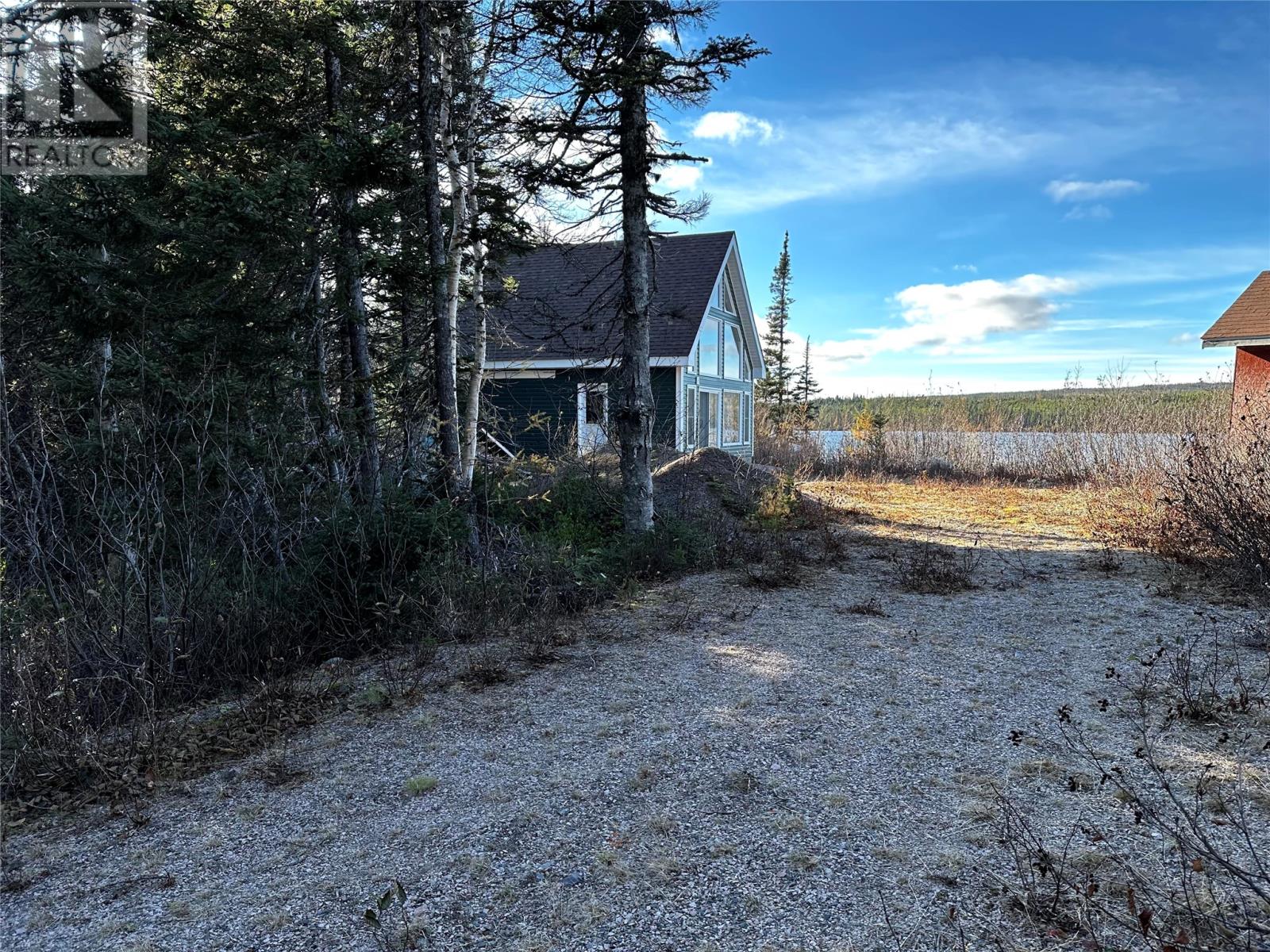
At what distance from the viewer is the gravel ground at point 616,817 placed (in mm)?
2658

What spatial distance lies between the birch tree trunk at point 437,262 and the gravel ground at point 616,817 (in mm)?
2634

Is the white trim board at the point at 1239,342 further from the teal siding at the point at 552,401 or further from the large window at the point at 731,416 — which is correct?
the teal siding at the point at 552,401

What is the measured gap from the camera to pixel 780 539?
31.0 ft

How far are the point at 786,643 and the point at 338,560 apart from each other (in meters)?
3.77

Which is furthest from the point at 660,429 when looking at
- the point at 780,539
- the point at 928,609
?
the point at 928,609

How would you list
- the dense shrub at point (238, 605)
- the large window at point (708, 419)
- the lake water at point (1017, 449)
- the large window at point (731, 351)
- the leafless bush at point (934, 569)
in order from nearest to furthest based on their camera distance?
the dense shrub at point (238, 605), the leafless bush at point (934, 569), the lake water at point (1017, 449), the large window at point (708, 419), the large window at point (731, 351)

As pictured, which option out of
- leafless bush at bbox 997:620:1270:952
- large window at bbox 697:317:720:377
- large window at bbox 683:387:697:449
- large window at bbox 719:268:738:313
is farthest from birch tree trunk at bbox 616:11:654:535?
large window at bbox 719:268:738:313

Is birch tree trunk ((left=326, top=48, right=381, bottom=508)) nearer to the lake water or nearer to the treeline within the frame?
the treeline

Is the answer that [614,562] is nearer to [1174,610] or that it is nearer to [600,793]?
[600,793]

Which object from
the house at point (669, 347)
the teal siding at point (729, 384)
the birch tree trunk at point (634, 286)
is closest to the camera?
the birch tree trunk at point (634, 286)

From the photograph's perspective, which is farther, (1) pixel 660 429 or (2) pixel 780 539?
(1) pixel 660 429

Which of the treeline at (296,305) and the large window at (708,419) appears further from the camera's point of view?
the large window at (708,419)

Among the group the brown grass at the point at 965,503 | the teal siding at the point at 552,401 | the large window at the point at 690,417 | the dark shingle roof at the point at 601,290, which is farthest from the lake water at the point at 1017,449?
the dark shingle roof at the point at 601,290

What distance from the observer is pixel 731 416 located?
22.7 metres
